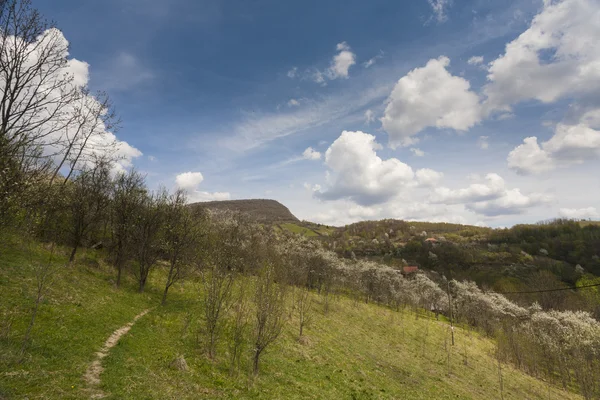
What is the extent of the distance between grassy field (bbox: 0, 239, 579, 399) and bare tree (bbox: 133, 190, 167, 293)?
2.48 metres

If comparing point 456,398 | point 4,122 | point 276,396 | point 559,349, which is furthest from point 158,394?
point 559,349

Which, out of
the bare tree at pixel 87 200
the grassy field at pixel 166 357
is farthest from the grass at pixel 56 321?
the bare tree at pixel 87 200

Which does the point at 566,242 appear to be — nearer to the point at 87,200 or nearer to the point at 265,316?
the point at 265,316

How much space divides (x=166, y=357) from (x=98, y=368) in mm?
3875

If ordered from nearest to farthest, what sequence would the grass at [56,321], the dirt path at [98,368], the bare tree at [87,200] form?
the grass at [56,321], the dirt path at [98,368], the bare tree at [87,200]

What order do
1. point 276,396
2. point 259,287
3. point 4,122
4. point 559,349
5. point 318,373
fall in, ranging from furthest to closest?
point 559,349 → point 318,373 → point 259,287 → point 276,396 → point 4,122

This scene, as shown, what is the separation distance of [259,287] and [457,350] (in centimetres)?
4269

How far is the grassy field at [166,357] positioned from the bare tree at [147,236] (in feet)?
8.15

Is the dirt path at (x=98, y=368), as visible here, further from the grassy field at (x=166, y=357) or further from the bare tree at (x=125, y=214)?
the bare tree at (x=125, y=214)

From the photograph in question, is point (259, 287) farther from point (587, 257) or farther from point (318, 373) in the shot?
point (587, 257)

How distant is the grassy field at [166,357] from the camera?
10.9m

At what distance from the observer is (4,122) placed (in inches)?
471

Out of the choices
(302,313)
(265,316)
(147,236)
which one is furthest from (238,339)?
(147,236)

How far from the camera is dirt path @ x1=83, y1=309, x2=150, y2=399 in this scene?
10008 mm
